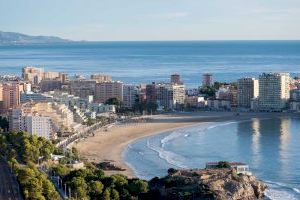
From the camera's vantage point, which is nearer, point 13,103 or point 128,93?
point 13,103

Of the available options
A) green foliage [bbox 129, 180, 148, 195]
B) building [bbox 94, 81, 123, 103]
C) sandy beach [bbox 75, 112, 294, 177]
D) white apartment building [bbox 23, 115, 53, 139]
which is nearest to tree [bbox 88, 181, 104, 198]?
green foliage [bbox 129, 180, 148, 195]

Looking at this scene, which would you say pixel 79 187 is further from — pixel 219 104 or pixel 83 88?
pixel 83 88

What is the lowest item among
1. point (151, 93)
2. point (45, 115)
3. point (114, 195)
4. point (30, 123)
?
point (114, 195)

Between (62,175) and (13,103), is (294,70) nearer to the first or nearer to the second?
(13,103)

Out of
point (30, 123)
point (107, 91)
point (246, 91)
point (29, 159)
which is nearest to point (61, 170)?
point (29, 159)

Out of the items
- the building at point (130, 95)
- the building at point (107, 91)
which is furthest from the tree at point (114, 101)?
the building at point (107, 91)

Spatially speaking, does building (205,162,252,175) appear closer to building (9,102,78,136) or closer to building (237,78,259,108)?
building (9,102,78,136)

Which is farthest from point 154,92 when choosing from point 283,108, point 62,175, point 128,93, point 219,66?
point 219,66
